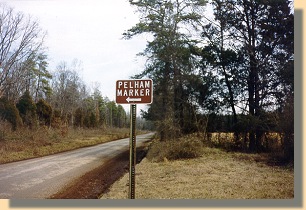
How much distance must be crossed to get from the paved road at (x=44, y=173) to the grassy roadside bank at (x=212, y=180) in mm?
1543

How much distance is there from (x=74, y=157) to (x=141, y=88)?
9.10 metres

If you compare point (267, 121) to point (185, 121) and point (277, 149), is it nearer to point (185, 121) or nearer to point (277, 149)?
point (277, 149)

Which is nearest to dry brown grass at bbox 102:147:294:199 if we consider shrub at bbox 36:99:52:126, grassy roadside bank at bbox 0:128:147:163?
grassy roadside bank at bbox 0:128:147:163

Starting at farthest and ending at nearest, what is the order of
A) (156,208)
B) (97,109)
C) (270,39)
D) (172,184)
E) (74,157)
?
1. (74,157)
2. (97,109)
3. (270,39)
4. (172,184)
5. (156,208)

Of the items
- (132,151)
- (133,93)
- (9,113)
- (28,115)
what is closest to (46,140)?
(28,115)

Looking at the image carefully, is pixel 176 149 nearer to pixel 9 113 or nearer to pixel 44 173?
pixel 44 173

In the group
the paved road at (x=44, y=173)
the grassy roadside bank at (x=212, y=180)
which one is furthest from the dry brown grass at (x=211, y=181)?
the paved road at (x=44, y=173)

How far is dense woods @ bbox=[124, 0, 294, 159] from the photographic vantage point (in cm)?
771

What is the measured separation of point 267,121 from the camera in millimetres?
9430

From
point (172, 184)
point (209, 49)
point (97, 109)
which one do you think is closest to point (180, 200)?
point (172, 184)

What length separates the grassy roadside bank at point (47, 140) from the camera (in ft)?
38.6

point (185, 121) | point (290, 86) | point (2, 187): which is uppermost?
point (290, 86)

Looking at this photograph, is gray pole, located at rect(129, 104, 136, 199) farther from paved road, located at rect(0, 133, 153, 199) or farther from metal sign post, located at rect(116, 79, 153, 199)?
paved road, located at rect(0, 133, 153, 199)

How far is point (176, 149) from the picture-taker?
10.8 meters
